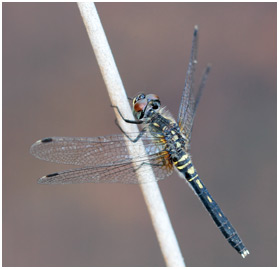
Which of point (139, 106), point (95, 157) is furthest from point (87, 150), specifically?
point (139, 106)

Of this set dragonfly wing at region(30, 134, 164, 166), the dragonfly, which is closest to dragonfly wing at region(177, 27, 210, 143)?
the dragonfly

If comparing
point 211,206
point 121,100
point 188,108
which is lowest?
point 211,206

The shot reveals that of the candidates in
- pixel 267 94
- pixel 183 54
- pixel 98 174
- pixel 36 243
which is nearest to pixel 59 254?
pixel 36 243

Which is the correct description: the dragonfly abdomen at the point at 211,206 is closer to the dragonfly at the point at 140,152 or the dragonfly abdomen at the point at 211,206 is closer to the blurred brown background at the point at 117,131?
the dragonfly at the point at 140,152

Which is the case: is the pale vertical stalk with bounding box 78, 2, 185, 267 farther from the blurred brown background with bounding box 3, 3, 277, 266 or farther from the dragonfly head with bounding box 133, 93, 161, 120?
the blurred brown background with bounding box 3, 3, 277, 266

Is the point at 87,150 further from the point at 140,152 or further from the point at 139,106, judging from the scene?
the point at 139,106

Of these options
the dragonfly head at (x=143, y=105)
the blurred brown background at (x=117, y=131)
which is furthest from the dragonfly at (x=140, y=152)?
the blurred brown background at (x=117, y=131)
